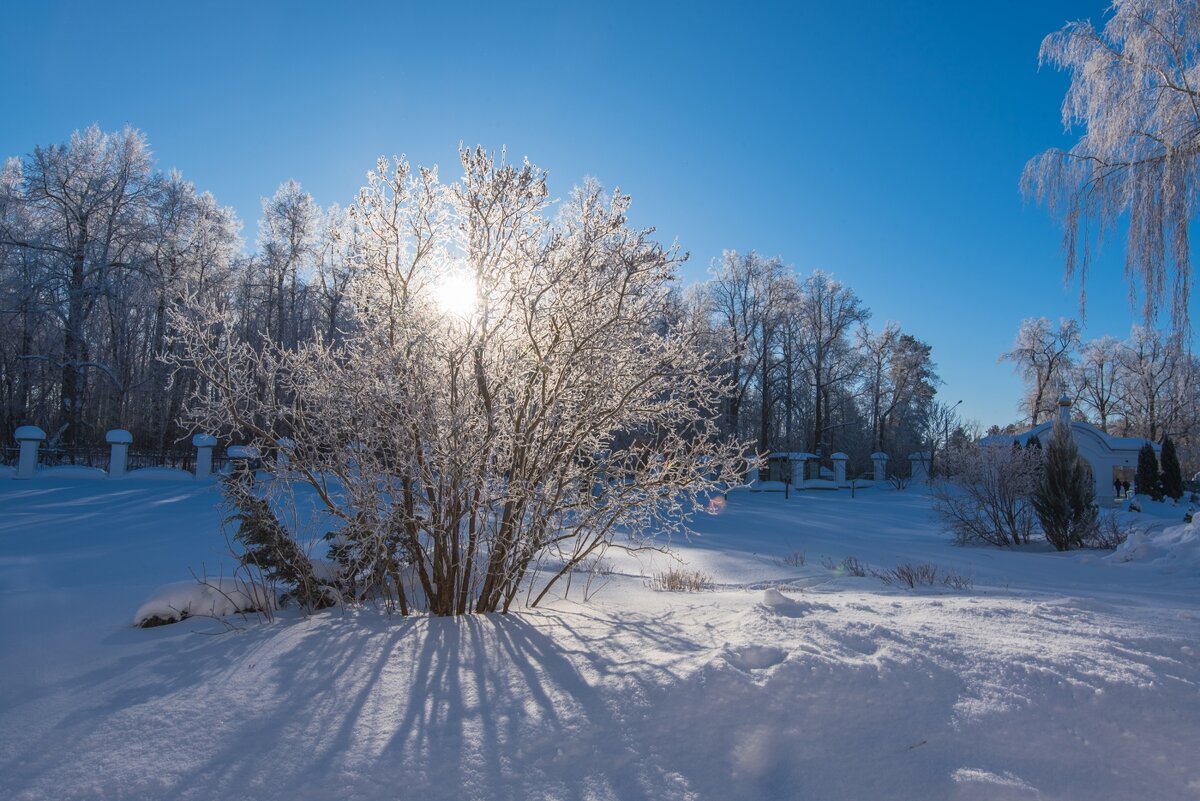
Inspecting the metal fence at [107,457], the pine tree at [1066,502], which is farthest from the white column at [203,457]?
the pine tree at [1066,502]

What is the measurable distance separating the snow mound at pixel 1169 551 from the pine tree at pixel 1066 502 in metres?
1.64

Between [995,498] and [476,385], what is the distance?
42.8 ft

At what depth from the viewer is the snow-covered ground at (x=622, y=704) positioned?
2.13 meters

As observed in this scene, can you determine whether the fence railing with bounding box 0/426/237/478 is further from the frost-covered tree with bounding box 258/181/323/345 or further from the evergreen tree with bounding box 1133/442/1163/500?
the evergreen tree with bounding box 1133/442/1163/500

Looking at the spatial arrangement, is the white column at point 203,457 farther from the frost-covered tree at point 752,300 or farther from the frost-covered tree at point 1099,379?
the frost-covered tree at point 1099,379

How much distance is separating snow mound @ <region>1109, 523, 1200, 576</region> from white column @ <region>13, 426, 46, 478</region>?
2436cm

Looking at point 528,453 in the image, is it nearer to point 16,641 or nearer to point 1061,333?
point 16,641

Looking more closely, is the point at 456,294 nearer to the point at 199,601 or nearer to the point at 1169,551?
the point at 199,601

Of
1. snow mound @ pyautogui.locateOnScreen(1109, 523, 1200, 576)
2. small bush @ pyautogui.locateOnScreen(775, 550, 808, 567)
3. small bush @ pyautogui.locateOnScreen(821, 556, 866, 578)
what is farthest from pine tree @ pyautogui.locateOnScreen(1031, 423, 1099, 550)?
small bush @ pyautogui.locateOnScreen(775, 550, 808, 567)

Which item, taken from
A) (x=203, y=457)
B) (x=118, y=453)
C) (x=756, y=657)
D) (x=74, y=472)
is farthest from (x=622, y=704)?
(x=74, y=472)

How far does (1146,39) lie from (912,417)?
41.6 meters

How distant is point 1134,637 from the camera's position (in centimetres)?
302

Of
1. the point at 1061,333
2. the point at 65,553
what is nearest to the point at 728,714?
the point at 65,553

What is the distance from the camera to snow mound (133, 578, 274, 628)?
435 centimetres
